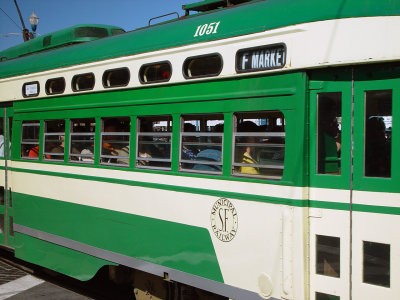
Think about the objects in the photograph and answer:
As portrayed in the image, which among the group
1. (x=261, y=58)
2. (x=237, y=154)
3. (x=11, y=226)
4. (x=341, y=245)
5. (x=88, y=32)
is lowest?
(x=11, y=226)

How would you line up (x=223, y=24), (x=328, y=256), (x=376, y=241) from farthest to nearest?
(x=223, y=24), (x=328, y=256), (x=376, y=241)

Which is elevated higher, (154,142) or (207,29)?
(207,29)

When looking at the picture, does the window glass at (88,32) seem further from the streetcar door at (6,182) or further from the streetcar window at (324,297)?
the streetcar window at (324,297)

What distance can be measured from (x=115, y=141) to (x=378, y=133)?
310cm

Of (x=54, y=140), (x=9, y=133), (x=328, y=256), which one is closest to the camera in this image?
(x=328, y=256)

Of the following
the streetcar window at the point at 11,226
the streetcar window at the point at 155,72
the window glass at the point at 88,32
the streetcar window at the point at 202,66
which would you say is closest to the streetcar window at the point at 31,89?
the window glass at the point at 88,32

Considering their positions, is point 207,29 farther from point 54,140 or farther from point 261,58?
point 54,140

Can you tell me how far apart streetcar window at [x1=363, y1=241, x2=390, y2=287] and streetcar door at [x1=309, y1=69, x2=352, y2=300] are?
134 mm

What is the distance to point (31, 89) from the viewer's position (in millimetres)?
7406

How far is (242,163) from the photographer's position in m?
4.38

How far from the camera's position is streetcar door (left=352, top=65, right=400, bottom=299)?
354 cm

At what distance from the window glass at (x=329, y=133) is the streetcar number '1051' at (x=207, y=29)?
4.30 ft

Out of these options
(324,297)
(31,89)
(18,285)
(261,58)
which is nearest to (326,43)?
(261,58)

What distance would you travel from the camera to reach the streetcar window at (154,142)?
16.8 ft
